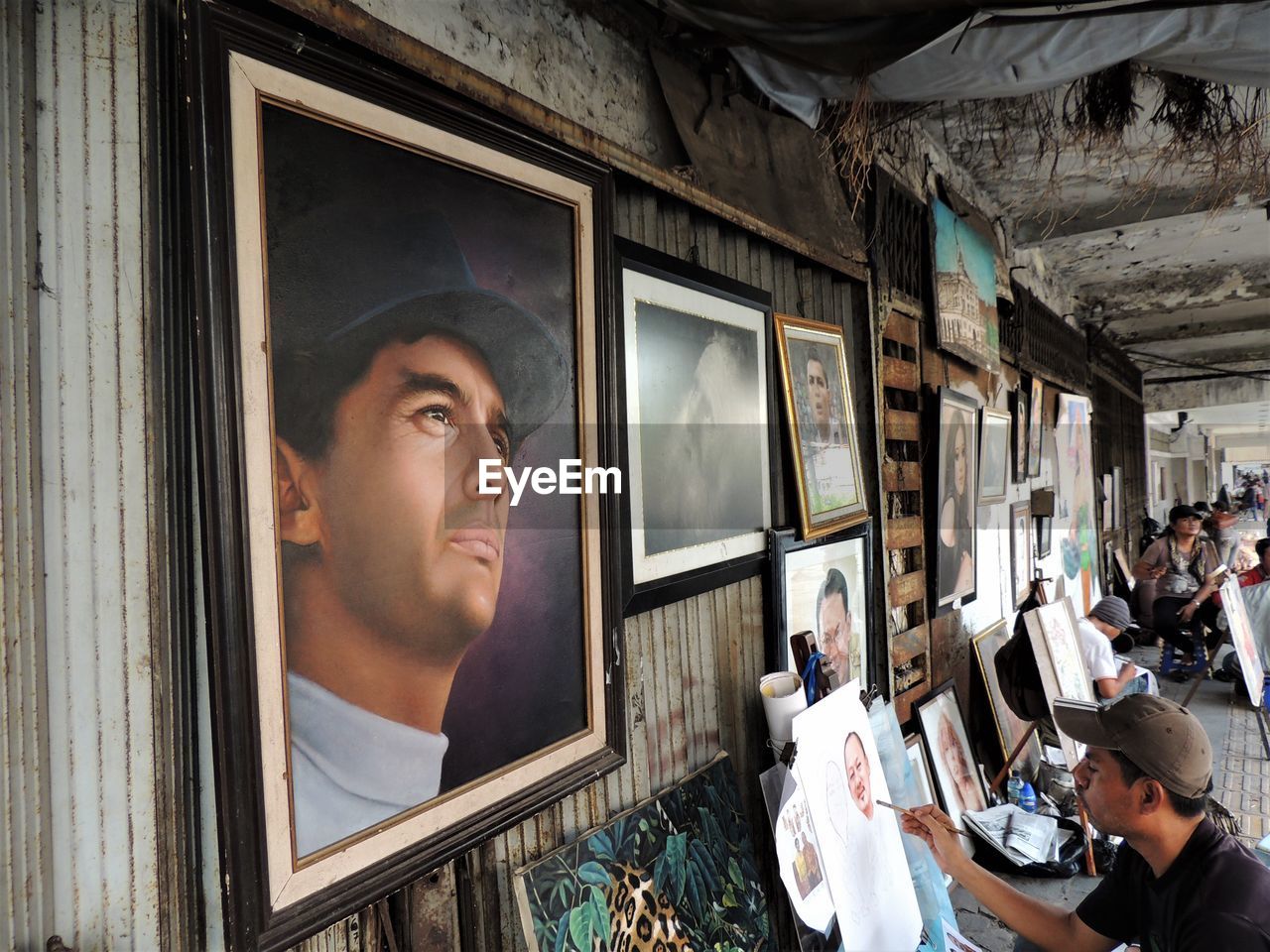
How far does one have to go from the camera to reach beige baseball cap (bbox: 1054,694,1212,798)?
155 cm

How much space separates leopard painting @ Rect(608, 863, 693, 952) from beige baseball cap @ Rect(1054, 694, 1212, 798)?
1103mm

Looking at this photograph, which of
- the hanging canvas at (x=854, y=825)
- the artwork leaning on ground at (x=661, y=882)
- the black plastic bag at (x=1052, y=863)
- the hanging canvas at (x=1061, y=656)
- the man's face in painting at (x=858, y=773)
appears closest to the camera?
the artwork leaning on ground at (x=661, y=882)

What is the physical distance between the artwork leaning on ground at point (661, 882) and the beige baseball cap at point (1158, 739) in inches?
35.8

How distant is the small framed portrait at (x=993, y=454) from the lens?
380cm

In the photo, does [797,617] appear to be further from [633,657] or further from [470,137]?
[470,137]

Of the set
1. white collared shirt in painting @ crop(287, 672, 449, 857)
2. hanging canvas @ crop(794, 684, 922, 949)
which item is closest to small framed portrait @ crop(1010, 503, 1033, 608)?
hanging canvas @ crop(794, 684, 922, 949)

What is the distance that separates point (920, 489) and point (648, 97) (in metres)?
2.14

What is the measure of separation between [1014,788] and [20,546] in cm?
400

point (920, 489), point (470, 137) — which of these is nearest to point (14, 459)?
point (470, 137)

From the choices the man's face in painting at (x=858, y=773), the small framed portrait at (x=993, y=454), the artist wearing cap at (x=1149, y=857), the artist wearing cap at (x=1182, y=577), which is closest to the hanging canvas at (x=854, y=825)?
the man's face in painting at (x=858, y=773)

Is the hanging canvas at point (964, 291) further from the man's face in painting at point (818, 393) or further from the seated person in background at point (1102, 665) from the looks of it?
the seated person in background at point (1102, 665)

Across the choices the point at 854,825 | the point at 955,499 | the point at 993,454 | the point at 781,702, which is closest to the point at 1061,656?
the point at 955,499

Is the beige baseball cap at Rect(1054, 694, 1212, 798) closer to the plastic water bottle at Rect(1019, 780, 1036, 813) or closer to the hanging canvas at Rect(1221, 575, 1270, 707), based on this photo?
the plastic water bottle at Rect(1019, 780, 1036, 813)

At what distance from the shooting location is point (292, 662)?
2.84ft
